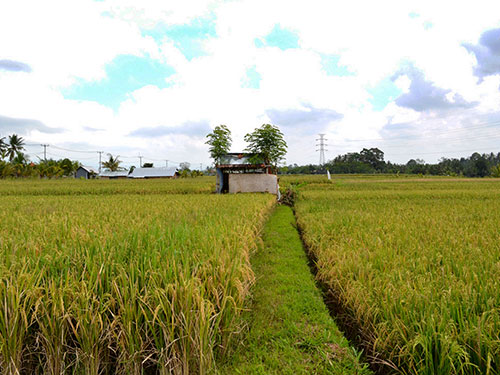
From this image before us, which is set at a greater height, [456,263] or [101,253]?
[101,253]

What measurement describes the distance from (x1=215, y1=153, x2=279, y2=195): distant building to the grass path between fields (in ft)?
44.2

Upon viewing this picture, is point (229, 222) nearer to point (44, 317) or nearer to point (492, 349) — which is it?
point (44, 317)

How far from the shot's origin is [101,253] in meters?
3.15

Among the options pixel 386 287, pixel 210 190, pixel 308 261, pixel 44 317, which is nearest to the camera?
pixel 44 317

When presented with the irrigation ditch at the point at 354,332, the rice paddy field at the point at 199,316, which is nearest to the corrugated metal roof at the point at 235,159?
the irrigation ditch at the point at 354,332

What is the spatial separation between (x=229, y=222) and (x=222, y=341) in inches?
138

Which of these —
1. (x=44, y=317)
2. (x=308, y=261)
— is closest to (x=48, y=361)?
(x=44, y=317)

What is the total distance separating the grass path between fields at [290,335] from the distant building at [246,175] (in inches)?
530

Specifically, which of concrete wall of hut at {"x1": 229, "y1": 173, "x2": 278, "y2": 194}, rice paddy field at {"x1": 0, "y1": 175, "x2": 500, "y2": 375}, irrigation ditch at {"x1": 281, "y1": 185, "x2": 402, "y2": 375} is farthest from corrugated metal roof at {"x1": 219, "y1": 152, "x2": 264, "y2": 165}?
rice paddy field at {"x1": 0, "y1": 175, "x2": 500, "y2": 375}

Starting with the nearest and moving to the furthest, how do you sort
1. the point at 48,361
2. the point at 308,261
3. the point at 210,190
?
1. the point at 48,361
2. the point at 308,261
3. the point at 210,190

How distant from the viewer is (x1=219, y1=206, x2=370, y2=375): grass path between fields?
263 centimetres

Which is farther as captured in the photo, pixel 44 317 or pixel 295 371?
pixel 295 371

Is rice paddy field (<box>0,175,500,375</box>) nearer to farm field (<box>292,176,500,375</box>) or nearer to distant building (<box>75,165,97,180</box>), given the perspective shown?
farm field (<box>292,176,500,375</box>)

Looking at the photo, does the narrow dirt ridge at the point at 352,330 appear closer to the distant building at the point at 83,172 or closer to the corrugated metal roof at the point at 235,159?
the corrugated metal roof at the point at 235,159
